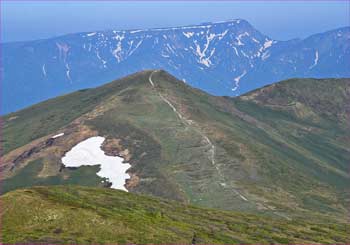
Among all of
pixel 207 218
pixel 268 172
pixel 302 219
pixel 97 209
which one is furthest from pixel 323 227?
pixel 268 172

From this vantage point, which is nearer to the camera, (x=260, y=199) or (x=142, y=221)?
(x=142, y=221)

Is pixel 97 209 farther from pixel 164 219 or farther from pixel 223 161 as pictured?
pixel 223 161

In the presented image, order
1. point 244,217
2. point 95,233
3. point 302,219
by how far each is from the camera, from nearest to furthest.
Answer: point 95,233 → point 244,217 → point 302,219

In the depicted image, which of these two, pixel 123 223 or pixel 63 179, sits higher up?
pixel 63 179

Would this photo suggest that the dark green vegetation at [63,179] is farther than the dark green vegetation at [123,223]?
Yes

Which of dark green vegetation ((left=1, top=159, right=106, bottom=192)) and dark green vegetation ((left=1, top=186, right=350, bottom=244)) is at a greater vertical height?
dark green vegetation ((left=1, top=159, right=106, bottom=192))

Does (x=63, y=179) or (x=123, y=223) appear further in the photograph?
(x=63, y=179)

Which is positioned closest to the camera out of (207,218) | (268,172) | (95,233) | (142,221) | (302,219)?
(95,233)

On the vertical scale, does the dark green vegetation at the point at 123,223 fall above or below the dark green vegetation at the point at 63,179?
below
